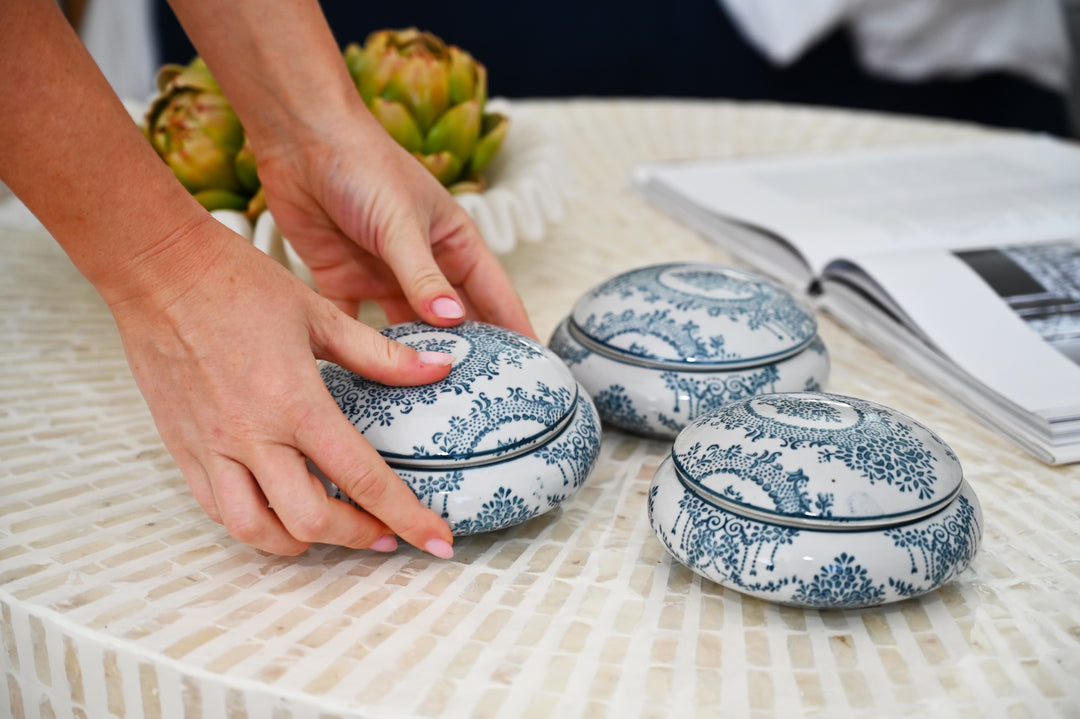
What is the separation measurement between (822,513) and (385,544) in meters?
0.21

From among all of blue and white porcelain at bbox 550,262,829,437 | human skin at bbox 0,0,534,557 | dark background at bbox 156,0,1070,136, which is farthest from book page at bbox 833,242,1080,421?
dark background at bbox 156,0,1070,136

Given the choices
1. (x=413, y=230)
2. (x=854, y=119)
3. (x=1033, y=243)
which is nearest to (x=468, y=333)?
(x=413, y=230)

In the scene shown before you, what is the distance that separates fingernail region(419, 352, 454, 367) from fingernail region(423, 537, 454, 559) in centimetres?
9

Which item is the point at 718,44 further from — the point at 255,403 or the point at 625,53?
the point at 255,403

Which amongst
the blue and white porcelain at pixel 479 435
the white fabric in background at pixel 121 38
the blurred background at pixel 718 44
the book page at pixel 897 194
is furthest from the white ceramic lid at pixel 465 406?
the white fabric in background at pixel 121 38

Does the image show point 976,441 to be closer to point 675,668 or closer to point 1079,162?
point 675,668

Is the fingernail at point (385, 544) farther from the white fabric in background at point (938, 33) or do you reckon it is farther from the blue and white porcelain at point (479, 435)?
the white fabric in background at point (938, 33)

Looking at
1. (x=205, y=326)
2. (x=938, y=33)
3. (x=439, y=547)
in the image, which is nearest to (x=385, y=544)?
(x=439, y=547)

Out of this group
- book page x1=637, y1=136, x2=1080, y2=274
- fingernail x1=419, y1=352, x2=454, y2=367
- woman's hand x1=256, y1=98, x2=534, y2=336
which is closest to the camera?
fingernail x1=419, y1=352, x2=454, y2=367

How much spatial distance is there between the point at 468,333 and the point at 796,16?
1.43 m

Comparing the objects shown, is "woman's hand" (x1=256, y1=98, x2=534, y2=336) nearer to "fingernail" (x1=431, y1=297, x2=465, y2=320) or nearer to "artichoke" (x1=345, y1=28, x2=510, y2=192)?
"fingernail" (x1=431, y1=297, x2=465, y2=320)

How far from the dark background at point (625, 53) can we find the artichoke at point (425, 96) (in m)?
1.09

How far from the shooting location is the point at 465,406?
0.50 metres

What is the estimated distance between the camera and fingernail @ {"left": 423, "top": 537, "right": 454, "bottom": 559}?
0.49 meters
